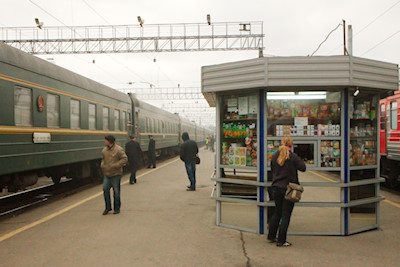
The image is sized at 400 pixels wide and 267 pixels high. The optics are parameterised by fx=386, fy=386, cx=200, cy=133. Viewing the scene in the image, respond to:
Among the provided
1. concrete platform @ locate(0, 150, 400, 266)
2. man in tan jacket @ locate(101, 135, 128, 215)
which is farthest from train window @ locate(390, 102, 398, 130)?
man in tan jacket @ locate(101, 135, 128, 215)

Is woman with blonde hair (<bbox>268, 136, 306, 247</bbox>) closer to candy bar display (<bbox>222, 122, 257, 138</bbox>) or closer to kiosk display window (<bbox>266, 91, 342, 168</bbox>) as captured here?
kiosk display window (<bbox>266, 91, 342, 168</bbox>)

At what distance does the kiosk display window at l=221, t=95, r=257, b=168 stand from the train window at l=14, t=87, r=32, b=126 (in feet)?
14.2

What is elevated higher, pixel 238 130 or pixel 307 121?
pixel 307 121

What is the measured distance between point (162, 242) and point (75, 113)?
6472 millimetres

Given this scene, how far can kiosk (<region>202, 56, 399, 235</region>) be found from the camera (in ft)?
19.0

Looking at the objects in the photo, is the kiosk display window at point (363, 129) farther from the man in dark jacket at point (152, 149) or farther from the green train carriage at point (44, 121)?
the man in dark jacket at point (152, 149)

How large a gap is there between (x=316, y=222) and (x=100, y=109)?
28.0ft

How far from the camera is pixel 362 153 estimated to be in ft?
21.2

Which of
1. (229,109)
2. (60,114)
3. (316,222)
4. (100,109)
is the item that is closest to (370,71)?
(229,109)

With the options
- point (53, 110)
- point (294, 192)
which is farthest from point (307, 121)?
point (53, 110)

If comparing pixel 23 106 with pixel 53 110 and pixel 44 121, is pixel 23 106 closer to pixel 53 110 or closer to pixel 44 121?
pixel 44 121

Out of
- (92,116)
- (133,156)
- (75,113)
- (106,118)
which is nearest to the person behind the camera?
(75,113)

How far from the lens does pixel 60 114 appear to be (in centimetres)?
1001

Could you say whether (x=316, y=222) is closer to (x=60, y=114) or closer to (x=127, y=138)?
(x=60, y=114)
